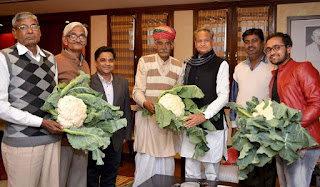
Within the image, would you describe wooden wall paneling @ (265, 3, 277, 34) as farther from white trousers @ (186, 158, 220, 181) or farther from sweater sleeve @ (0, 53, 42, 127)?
sweater sleeve @ (0, 53, 42, 127)

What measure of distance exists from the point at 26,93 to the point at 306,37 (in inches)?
170

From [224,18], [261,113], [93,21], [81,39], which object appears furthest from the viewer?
[93,21]

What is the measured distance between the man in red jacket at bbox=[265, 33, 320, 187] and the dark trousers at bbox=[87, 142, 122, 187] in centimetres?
158

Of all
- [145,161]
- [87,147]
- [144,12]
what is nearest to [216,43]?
[144,12]

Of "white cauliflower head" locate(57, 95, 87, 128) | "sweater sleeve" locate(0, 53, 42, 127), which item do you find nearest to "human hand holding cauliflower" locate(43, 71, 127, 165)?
"white cauliflower head" locate(57, 95, 87, 128)

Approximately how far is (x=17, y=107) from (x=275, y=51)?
6.55 ft

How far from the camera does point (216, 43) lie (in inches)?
221

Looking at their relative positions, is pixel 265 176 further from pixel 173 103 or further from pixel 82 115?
pixel 82 115

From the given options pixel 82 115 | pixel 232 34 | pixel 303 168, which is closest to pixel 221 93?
pixel 303 168

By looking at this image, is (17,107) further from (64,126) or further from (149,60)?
(149,60)

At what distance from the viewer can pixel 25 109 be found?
2.39 metres

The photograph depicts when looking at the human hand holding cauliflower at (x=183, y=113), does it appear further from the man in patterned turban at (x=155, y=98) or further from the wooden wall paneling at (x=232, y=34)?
the wooden wall paneling at (x=232, y=34)

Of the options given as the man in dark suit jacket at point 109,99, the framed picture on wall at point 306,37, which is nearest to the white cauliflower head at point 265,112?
the man in dark suit jacket at point 109,99

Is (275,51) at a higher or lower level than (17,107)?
higher
